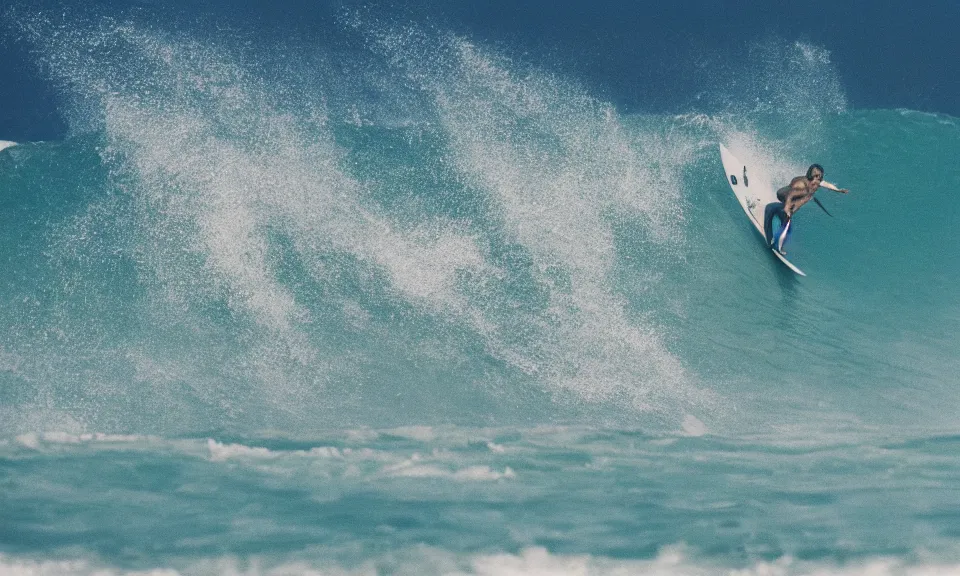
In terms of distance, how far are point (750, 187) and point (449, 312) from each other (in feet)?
12.1

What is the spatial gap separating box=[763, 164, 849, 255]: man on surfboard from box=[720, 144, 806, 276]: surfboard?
82 millimetres

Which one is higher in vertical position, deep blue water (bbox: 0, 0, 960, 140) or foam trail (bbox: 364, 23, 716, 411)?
deep blue water (bbox: 0, 0, 960, 140)

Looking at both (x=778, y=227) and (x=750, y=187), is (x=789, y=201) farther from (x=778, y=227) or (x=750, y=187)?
(x=750, y=187)

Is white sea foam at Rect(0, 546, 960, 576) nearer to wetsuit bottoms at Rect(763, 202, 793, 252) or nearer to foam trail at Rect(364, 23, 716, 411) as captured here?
foam trail at Rect(364, 23, 716, 411)

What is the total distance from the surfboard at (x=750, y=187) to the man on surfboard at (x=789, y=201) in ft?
0.27

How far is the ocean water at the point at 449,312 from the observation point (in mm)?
6188

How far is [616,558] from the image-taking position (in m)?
5.95

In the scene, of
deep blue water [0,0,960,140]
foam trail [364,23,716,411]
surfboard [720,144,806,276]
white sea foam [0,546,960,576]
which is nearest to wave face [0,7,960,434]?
foam trail [364,23,716,411]

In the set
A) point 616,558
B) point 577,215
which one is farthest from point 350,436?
point 577,215

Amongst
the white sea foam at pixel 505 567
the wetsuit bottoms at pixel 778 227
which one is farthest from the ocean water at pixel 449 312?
the wetsuit bottoms at pixel 778 227

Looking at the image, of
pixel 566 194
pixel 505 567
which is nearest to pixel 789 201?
pixel 566 194

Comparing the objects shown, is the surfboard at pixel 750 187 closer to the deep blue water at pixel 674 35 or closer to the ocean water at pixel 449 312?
the ocean water at pixel 449 312

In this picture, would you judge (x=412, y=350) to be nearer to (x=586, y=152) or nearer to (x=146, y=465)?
(x=146, y=465)

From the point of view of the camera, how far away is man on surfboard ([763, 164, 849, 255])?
8.06 m
